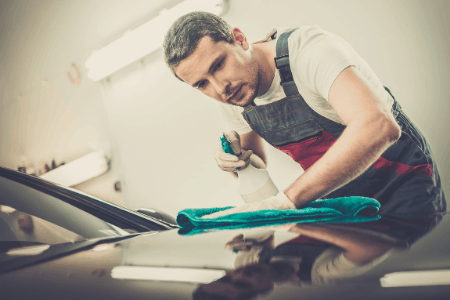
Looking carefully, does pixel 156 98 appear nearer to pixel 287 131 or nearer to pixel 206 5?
pixel 206 5

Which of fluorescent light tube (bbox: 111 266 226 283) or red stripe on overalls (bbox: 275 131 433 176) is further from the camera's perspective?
red stripe on overalls (bbox: 275 131 433 176)

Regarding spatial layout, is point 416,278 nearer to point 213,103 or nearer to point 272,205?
point 272,205

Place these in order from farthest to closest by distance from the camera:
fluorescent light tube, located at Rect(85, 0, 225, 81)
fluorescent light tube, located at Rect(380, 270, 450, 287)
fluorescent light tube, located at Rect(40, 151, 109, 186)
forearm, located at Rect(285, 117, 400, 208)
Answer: fluorescent light tube, located at Rect(40, 151, 109, 186) → fluorescent light tube, located at Rect(85, 0, 225, 81) → forearm, located at Rect(285, 117, 400, 208) → fluorescent light tube, located at Rect(380, 270, 450, 287)

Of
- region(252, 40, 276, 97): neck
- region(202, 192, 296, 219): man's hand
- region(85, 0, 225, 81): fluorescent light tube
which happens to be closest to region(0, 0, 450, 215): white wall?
region(85, 0, 225, 81): fluorescent light tube

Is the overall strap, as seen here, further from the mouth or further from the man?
the mouth

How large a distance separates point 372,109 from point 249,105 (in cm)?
67

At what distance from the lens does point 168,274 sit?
0.31m

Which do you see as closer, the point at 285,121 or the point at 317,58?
the point at 317,58

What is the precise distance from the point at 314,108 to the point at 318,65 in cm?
25

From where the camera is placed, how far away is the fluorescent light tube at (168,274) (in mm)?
285

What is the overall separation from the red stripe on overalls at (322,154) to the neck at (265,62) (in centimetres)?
36

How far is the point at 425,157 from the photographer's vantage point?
3.54 ft

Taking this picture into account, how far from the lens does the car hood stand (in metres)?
0.22

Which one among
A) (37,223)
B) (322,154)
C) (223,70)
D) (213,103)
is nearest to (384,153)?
(322,154)
